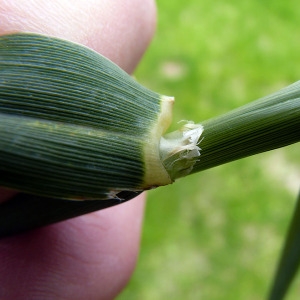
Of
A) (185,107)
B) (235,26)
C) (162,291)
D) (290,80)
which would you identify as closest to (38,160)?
(162,291)

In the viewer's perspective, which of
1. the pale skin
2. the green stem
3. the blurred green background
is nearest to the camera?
the green stem

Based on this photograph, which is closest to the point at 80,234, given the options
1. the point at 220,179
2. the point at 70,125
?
the point at 70,125

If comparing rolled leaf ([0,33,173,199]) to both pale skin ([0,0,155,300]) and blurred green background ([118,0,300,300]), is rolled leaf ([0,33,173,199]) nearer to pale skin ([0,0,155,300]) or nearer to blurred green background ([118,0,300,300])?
pale skin ([0,0,155,300])

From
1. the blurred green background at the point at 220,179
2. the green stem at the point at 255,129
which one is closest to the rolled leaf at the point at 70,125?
the green stem at the point at 255,129

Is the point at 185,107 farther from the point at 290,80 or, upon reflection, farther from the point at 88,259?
the point at 88,259

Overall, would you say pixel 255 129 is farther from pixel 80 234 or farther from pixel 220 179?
pixel 220 179

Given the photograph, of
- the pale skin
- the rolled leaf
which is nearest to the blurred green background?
the pale skin

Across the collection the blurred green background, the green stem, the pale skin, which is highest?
the blurred green background
